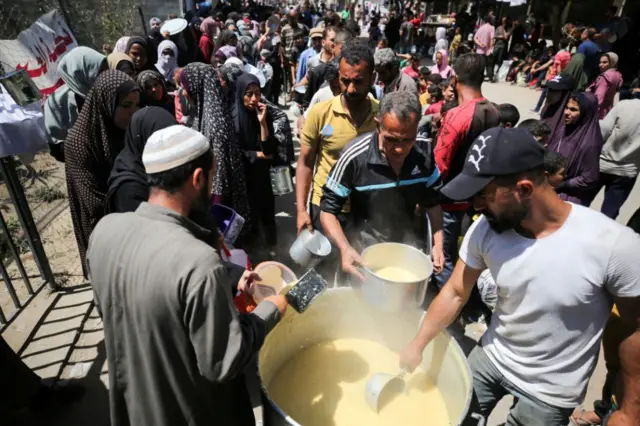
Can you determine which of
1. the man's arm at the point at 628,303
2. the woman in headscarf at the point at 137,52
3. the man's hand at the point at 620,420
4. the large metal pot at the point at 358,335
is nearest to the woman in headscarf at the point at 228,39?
the woman in headscarf at the point at 137,52

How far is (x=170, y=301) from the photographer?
4.28 ft

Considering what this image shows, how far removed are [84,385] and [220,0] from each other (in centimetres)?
1791

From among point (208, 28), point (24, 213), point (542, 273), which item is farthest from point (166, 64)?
point (542, 273)

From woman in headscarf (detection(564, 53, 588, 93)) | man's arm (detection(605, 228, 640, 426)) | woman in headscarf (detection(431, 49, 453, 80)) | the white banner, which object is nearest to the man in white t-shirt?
man's arm (detection(605, 228, 640, 426))

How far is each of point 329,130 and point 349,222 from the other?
2.42 feet

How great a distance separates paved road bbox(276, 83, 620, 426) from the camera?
9.24ft

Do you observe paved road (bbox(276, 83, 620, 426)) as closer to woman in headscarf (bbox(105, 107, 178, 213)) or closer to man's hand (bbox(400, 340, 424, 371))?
man's hand (bbox(400, 340, 424, 371))

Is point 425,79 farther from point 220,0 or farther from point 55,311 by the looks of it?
point 220,0

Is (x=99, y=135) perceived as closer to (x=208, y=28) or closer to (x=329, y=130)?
(x=329, y=130)

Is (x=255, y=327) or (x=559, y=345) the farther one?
(x=559, y=345)

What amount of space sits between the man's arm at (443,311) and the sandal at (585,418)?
1501mm

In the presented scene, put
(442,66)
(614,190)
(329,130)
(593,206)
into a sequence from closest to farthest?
(329,130), (614,190), (593,206), (442,66)

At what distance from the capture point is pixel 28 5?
745cm

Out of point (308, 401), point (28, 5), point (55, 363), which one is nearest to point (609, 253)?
point (308, 401)
